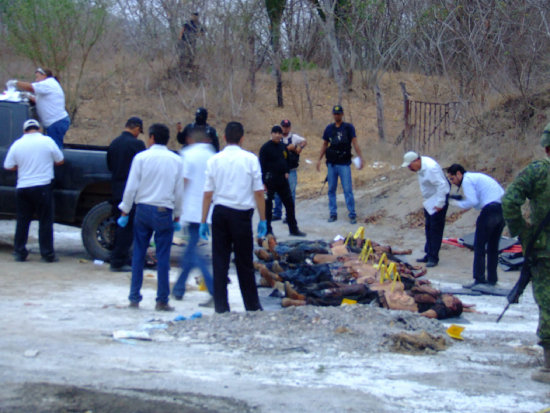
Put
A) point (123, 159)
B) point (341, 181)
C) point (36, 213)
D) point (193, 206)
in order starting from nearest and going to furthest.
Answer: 1. point (193, 206)
2. point (123, 159)
3. point (36, 213)
4. point (341, 181)

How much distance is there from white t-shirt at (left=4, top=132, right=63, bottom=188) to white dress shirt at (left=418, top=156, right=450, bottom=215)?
5030mm

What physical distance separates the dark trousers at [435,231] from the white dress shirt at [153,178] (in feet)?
15.1

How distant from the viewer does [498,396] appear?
5.32m

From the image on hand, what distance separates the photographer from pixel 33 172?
982 centimetres

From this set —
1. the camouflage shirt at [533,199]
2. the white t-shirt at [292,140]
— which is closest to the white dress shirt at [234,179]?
the camouflage shirt at [533,199]

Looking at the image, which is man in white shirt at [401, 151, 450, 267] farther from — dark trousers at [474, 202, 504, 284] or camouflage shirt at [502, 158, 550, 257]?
camouflage shirt at [502, 158, 550, 257]

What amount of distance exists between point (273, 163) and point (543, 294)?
23.9 ft

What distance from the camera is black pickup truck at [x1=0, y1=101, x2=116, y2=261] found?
10.4m

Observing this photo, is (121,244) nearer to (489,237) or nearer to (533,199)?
(489,237)

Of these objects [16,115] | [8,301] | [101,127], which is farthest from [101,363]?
[101,127]

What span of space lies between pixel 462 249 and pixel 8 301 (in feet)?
23.8

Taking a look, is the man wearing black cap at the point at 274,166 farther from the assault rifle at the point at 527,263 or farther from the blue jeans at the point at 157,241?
the assault rifle at the point at 527,263

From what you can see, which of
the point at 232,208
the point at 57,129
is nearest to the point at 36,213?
the point at 57,129

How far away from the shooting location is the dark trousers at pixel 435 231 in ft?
35.8
